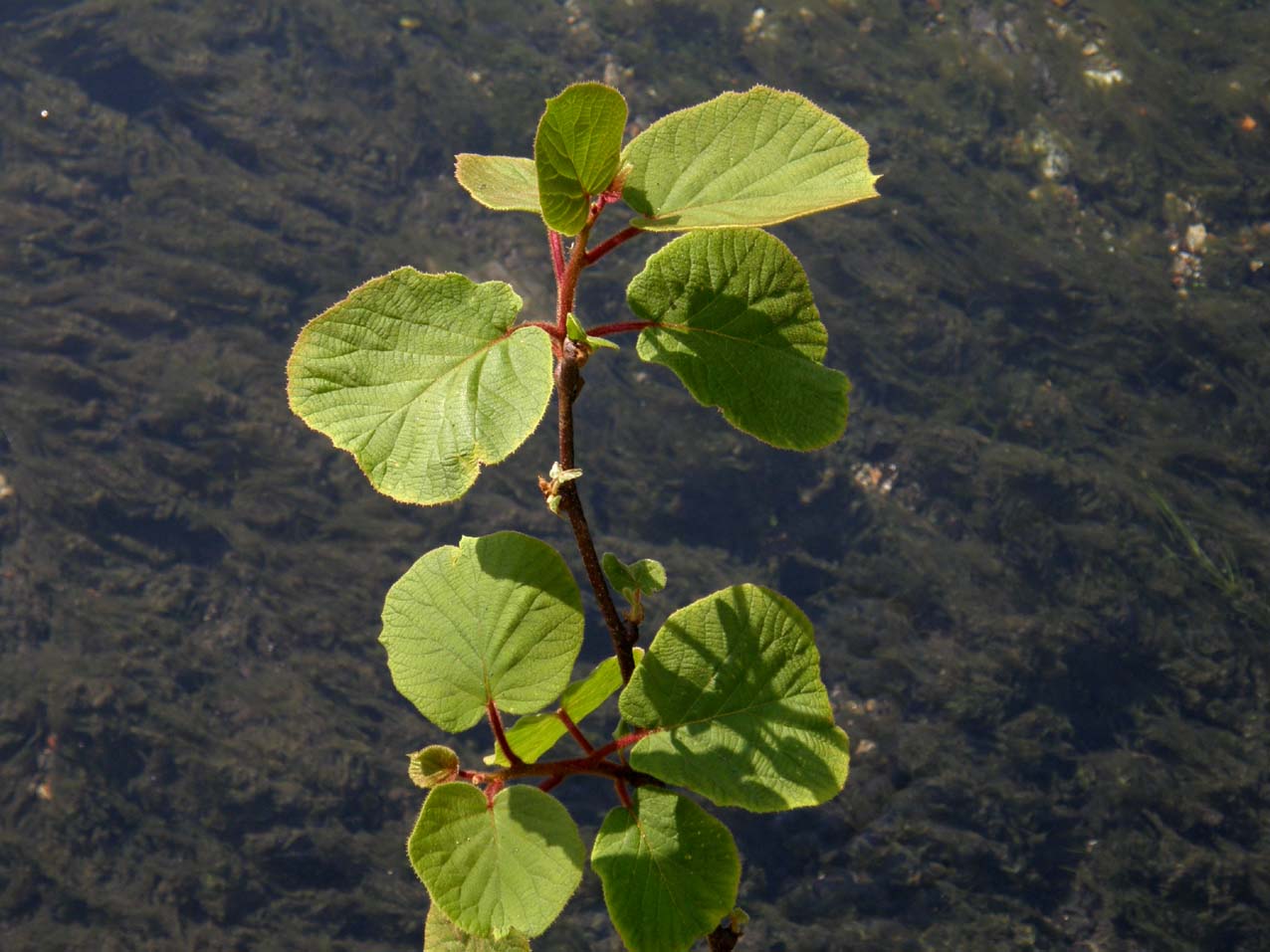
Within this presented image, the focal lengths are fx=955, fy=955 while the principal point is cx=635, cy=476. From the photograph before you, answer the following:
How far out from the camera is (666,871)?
2.14 ft

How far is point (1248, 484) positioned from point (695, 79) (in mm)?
3571

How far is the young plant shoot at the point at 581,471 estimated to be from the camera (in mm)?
571

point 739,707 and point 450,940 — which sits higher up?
point 739,707

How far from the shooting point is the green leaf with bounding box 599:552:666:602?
2.21ft

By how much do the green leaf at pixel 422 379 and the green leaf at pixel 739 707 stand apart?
0.20 metres

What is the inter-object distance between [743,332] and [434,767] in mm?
386

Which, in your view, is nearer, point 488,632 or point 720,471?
point 488,632

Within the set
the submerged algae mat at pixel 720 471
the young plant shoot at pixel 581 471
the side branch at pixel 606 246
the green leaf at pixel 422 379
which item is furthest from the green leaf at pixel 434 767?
the submerged algae mat at pixel 720 471

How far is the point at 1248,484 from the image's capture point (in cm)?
447

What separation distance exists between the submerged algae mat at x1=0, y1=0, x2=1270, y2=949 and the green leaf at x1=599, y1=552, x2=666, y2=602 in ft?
10.4

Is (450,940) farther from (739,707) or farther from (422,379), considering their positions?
(422,379)

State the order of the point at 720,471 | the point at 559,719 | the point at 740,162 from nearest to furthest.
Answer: the point at 740,162 < the point at 559,719 < the point at 720,471

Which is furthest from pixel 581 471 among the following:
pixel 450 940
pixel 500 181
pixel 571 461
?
pixel 450 940

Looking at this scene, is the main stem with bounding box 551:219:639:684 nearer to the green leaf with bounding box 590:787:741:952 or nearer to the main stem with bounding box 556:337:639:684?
the main stem with bounding box 556:337:639:684
